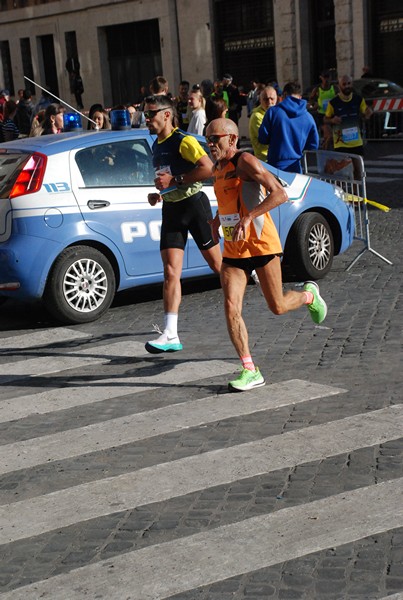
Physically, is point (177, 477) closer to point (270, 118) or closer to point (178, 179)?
point (178, 179)

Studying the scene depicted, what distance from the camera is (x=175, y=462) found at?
5.97 metres

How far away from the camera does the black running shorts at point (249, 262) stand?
24.1 feet

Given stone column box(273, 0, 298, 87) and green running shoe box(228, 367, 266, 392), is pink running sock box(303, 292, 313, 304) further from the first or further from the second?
stone column box(273, 0, 298, 87)

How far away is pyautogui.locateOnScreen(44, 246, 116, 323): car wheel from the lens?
951 centimetres

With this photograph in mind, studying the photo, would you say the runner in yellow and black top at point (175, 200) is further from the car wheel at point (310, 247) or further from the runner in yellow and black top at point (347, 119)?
the runner in yellow and black top at point (347, 119)

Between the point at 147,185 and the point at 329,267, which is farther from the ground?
the point at 147,185

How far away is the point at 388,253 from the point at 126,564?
26.6 ft

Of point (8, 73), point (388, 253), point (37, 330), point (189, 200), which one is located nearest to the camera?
point (189, 200)

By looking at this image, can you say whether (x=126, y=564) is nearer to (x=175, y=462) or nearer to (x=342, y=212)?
(x=175, y=462)

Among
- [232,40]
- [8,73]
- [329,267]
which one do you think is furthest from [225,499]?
[8,73]

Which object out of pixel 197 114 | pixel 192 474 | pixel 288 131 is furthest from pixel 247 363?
pixel 197 114

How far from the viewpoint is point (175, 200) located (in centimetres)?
849

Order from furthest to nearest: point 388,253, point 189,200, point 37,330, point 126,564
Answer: point 388,253, point 37,330, point 189,200, point 126,564

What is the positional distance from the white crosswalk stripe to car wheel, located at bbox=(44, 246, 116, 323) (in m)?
1.17
